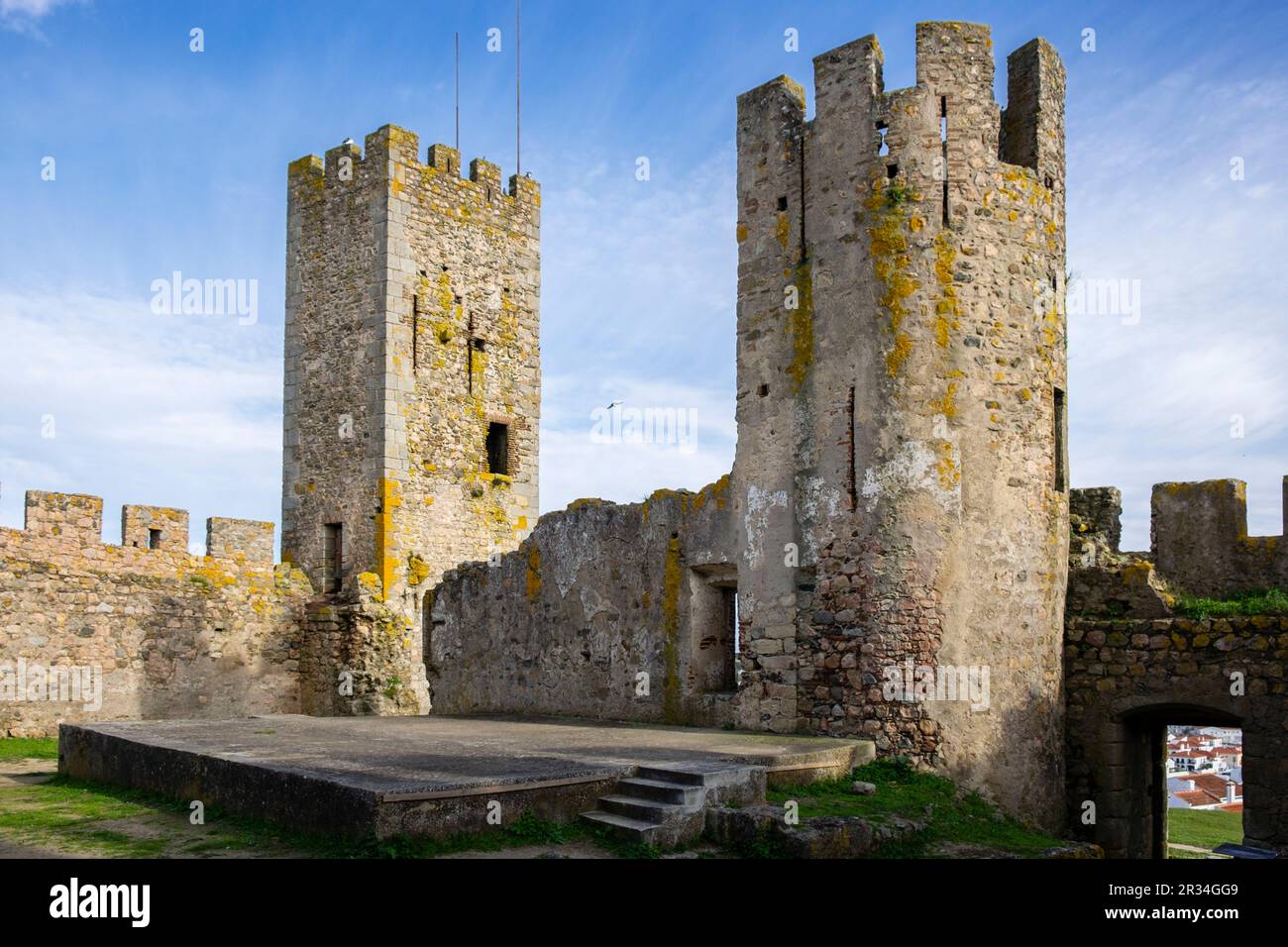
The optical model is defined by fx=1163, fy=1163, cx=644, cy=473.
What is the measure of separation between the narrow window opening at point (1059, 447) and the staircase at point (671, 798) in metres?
5.05

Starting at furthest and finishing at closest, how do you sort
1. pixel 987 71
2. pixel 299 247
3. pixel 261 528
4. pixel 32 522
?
pixel 299 247
pixel 261 528
pixel 32 522
pixel 987 71

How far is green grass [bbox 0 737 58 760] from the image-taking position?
1445cm

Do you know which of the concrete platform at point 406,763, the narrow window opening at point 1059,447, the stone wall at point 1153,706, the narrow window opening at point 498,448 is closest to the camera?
the concrete platform at point 406,763

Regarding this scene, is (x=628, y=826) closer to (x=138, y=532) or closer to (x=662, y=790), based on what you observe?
(x=662, y=790)

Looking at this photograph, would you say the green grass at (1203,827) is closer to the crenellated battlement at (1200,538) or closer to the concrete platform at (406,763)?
the crenellated battlement at (1200,538)

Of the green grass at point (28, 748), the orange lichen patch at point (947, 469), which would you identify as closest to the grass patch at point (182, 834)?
the orange lichen patch at point (947, 469)

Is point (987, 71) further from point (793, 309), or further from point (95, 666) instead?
point (95, 666)

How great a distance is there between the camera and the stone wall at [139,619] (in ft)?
56.8

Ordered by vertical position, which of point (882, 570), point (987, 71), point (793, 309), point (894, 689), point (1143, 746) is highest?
point (987, 71)

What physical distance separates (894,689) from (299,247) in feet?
61.0

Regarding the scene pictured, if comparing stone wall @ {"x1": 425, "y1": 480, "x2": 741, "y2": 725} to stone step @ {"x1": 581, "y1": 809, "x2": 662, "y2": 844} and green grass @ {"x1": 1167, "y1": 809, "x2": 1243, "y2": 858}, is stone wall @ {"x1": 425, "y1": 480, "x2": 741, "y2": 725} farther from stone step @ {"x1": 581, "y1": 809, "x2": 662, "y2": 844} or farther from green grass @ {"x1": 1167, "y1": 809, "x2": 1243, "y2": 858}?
green grass @ {"x1": 1167, "y1": 809, "x2": 1243, "y2": 858}

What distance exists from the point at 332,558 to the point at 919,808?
1654 centimetres
